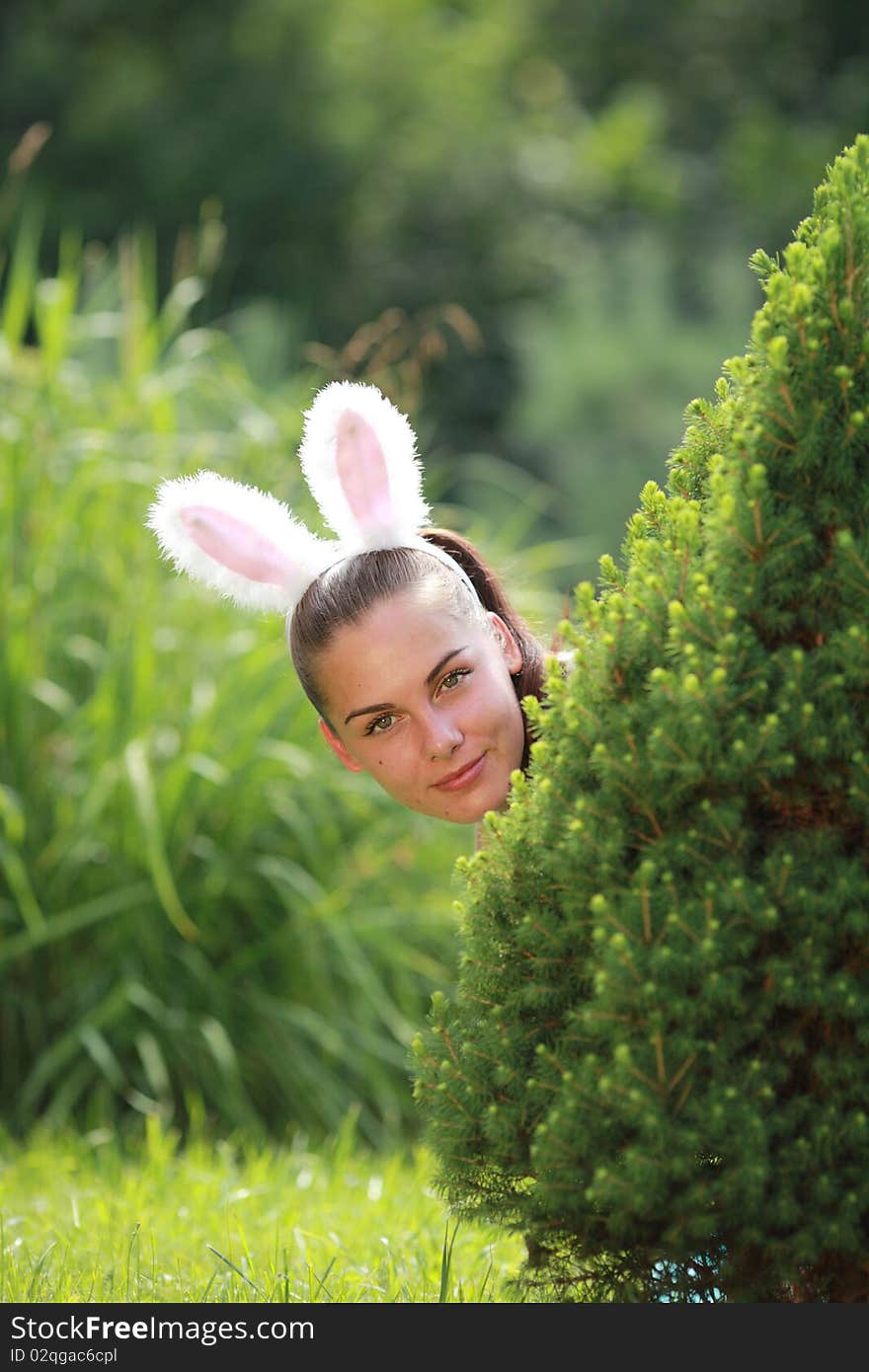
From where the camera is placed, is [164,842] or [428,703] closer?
[428,703]

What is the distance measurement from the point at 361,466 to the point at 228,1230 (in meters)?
1.38

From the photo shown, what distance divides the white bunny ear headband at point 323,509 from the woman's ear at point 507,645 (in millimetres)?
195

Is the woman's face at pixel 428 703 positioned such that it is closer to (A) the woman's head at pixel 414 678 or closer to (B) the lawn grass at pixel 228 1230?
(A) the woman's head at pixel 414 678

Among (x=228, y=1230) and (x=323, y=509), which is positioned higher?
(x=323, y=509)

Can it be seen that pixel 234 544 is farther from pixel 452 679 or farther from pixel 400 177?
pixel 400 177

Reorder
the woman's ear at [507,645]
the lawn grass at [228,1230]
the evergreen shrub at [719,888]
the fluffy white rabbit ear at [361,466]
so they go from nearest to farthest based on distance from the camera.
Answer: the evergreen shrub at [719,888], the lawn grass at [228,1230], the fluffy white rabbit ear at [361,466], the woman's ear at [507,645]

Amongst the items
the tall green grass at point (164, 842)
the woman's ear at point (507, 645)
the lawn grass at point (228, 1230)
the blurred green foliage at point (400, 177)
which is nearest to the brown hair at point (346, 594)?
the woman's ear at point (507, 645)

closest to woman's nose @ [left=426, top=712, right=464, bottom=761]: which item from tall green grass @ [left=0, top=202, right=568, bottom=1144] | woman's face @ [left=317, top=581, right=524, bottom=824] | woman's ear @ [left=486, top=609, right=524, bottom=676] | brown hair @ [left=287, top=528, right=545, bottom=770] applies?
woman's face @ [left=317, top=581, right=524, bottom=824]

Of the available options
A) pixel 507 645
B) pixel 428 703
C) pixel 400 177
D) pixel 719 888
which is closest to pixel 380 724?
pixel 428 703

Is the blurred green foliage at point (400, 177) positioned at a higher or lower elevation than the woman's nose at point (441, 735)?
higher

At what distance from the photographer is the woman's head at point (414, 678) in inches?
101

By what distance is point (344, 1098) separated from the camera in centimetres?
480

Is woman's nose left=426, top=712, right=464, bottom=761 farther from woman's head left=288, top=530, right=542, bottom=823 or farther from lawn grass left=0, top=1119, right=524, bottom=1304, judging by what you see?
lawn grass left=0, top=1119, right=524, bottom=1304

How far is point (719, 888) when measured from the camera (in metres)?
1.80
